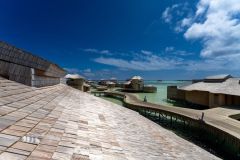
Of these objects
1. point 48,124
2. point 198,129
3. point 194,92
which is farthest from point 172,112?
point 48,124

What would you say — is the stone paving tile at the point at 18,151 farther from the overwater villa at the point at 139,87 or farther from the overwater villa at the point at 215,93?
the overwater villa at the point at 139,87

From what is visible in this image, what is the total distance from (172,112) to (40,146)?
19832mm

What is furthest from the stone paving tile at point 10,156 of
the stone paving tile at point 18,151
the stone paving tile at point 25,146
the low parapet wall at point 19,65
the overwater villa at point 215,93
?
the overwater villa at point 215,93

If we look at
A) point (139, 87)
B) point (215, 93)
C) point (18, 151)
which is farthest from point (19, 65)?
point (139, 87)

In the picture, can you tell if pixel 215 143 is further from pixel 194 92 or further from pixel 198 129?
pixel 194 92

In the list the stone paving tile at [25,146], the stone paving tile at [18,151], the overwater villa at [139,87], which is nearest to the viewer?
the stone paving tile at [18,151]

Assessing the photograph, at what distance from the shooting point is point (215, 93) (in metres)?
26.2

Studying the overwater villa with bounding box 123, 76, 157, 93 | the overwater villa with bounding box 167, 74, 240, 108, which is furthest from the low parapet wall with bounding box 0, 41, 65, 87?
the overwater villa with bounding box 123, 76, 157, 93

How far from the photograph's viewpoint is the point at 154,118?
2561 cm

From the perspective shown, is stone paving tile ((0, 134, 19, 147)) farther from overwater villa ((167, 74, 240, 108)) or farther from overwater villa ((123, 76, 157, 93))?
overwater villa ((123, 76, 157, 93))

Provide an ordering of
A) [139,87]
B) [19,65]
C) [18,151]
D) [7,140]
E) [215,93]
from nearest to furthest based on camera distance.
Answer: [18,151] < [7,140] < [19,65] < [215,93] < [139,87]

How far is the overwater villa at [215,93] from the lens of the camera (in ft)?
82.0

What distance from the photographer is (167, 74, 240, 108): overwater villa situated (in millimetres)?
25000

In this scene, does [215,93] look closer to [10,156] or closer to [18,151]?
[18,151]
